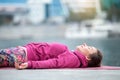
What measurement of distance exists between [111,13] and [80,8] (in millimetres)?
1071

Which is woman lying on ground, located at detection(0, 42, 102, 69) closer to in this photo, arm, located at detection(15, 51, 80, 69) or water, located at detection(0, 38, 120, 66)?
arm, located at detection(15, 51, 80, 69)

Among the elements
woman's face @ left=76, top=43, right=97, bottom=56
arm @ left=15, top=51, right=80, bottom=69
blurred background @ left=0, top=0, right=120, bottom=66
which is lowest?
blurred background @ left=0, top=0, right=120, bottom=66

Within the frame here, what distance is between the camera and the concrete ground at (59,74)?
304cm

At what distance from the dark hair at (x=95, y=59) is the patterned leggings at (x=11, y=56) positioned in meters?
0.45

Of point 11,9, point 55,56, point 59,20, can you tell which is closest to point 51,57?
point 55,56

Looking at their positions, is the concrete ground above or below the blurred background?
above

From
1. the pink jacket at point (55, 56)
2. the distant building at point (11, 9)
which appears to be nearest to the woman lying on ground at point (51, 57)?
the pink jacket at point (55, 56)

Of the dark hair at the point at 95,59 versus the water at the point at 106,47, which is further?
the water at the point at 106,47

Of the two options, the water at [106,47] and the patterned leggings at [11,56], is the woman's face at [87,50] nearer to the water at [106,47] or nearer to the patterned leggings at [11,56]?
the patterned leggings at [11,56]

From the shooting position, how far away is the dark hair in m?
3.48

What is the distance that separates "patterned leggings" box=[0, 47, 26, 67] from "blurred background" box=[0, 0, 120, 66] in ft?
40.8

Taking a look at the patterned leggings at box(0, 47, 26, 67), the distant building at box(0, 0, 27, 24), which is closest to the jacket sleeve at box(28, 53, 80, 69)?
the patterned leggings at box(0, 47, 26, 67)

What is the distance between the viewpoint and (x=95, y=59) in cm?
351

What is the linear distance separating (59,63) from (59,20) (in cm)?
1349
